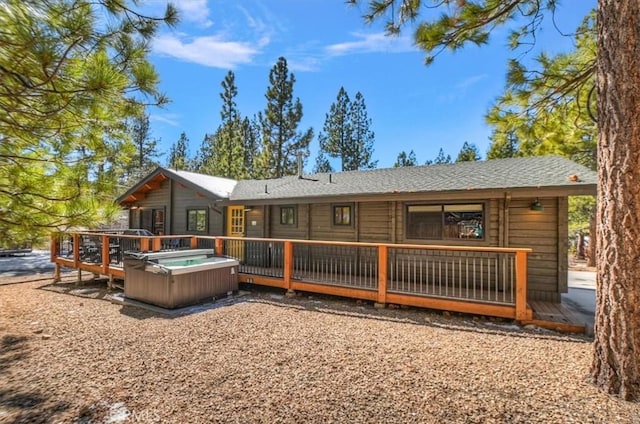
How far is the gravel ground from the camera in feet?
8.71

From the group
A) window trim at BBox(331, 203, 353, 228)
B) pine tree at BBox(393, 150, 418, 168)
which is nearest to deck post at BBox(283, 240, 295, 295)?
window trim at BBox(331, 203, 353, 228)

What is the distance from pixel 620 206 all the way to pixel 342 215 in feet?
21.4

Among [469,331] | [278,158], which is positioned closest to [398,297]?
[469,331]

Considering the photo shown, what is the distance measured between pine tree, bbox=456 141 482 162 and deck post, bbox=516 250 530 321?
82.1 ft

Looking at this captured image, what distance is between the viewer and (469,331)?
A: 483 cm

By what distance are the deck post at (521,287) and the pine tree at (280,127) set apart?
762 inches

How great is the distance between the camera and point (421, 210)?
25.7ft

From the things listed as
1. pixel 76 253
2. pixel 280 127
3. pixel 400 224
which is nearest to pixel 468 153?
pixel 280 127

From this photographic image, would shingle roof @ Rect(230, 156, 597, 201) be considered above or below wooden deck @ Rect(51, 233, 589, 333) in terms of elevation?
above

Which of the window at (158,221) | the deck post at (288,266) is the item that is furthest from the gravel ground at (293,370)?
the window at (158,221)

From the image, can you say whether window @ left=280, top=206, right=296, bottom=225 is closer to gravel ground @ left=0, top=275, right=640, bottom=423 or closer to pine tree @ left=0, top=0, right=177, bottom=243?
gravel ground @ left=0, top=275, right=640, bottom=423

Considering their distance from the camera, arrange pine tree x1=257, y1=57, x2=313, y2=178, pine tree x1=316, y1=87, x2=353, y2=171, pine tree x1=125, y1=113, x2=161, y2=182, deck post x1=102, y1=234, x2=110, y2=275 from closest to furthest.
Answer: deck post x1=102, y1=234, x2=110, y2=275, pine tree x1=257, y1=57, x2=313, y2=178, pine tree x1=316, y1=87, x2=353, y2=171, pine tree x1=125, y1=113, x2=161, y2=182

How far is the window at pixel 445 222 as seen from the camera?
719 centimetres

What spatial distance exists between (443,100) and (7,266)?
86.2 feet
